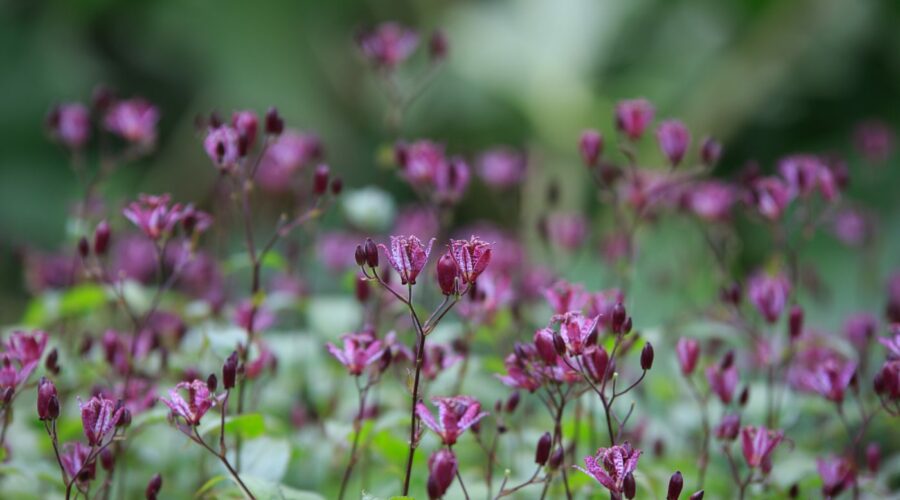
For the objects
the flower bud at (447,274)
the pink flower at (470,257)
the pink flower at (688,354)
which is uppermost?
the pink flower at (688,354)

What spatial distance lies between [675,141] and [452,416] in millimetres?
392

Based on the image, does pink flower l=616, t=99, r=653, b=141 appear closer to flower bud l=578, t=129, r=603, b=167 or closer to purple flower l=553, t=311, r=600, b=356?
flower bud l=578, t=129, r=603, b=167

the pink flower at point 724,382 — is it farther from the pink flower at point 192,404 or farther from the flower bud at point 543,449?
the pink flower at point 192,404

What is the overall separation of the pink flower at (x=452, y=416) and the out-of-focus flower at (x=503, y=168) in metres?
0.50

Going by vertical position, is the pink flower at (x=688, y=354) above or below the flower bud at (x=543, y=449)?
above

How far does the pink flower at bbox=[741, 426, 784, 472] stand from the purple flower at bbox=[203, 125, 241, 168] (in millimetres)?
455

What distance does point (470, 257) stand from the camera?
654 millimetres

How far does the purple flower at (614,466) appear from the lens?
0.62 meters

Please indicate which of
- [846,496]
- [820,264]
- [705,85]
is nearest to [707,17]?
[705,85]

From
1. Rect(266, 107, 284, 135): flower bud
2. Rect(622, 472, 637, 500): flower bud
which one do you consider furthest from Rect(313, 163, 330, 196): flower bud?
Rect(622, 472, 637, 500): flower bud

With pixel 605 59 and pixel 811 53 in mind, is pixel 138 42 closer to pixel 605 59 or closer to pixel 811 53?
pixel 605 59

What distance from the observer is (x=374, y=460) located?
1116mm

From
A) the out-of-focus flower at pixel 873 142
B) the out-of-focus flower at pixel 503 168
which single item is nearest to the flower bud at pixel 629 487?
the out-of-focus flower at pixel 503 168

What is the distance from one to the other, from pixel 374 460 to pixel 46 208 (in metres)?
2.36
